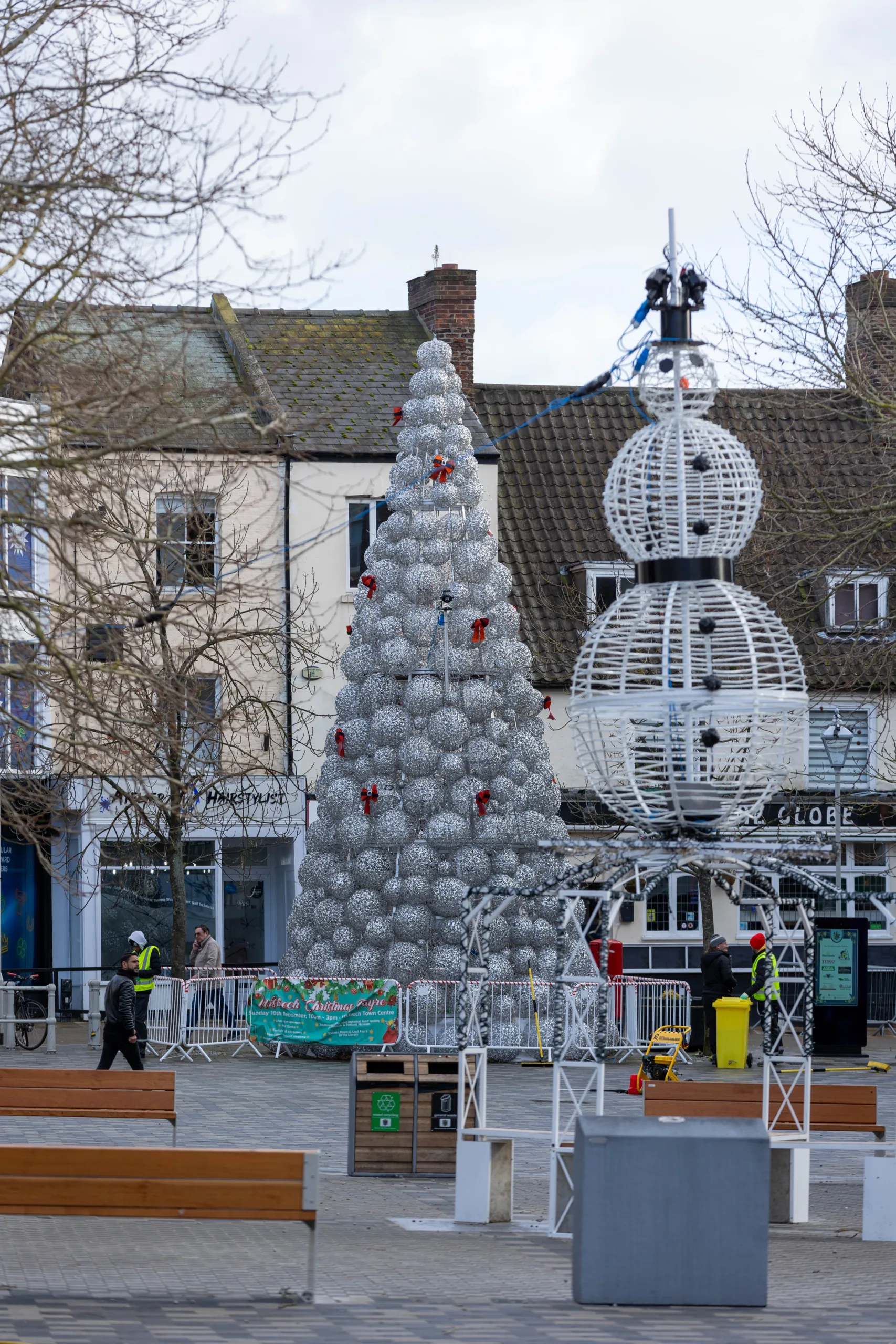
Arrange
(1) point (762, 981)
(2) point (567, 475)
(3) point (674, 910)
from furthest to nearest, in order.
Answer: (2) point (567, 475) → (3) point (674, 910) → (1) point (762, 981)

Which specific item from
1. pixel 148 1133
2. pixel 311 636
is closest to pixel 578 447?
pixel 311 636

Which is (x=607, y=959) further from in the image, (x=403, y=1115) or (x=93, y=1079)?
(x=93, y=1079)

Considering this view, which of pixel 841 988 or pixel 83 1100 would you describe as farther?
pixel 841 988

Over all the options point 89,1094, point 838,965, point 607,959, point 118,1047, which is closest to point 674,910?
point 838,965

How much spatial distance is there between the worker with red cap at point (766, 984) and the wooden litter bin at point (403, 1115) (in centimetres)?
256

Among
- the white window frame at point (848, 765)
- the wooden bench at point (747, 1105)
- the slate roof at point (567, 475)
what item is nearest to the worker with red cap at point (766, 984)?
the wooden bench at point (747, 1105)

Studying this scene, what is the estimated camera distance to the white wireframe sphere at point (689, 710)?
37.8ft

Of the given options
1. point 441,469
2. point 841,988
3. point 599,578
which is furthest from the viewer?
point 599,578

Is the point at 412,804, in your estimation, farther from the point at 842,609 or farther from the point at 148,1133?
the point at 842,609

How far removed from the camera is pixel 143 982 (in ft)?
81.7

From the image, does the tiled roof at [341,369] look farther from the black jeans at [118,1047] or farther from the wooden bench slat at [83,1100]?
the wooden bench slat at [83,1100]

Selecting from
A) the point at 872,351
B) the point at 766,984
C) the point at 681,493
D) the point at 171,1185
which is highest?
the point at 872,351

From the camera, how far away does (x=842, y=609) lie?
1348 inches

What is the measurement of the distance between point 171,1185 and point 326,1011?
1429cm
